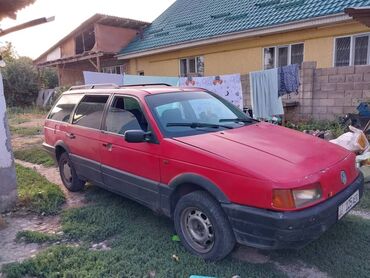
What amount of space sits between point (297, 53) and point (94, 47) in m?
11.1

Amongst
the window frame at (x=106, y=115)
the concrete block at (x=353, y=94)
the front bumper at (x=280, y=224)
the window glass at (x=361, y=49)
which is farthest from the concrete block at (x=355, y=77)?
the window frame at (x=106, y=115)

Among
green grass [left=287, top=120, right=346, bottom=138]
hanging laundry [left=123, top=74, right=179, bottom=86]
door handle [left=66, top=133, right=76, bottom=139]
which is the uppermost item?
hanging laundry [left=123, top=74, right=179, bottom=86]

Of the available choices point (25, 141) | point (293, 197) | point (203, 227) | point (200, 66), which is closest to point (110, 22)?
point (200, 66)

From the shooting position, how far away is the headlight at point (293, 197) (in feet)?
8.52

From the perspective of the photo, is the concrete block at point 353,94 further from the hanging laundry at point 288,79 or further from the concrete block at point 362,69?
the hanging laundry at point 288,79

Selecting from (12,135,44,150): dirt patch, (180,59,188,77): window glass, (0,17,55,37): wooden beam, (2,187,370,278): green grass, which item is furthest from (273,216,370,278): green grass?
(180,59,188,77): window glass

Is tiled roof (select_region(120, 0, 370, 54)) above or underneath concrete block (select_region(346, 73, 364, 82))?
above

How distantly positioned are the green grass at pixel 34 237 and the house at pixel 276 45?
5894 millimetres

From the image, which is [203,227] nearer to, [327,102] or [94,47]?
[327,102]

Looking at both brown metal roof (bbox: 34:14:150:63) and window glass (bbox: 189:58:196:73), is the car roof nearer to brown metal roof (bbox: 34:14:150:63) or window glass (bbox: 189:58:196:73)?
window glass (bbox: 189:58:196:73)

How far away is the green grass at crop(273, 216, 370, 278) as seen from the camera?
291 centimetres

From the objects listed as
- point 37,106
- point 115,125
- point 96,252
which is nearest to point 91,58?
point 37,106

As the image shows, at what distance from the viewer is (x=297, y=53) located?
11.0 meters

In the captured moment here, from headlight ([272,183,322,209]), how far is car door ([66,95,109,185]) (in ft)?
8.49
